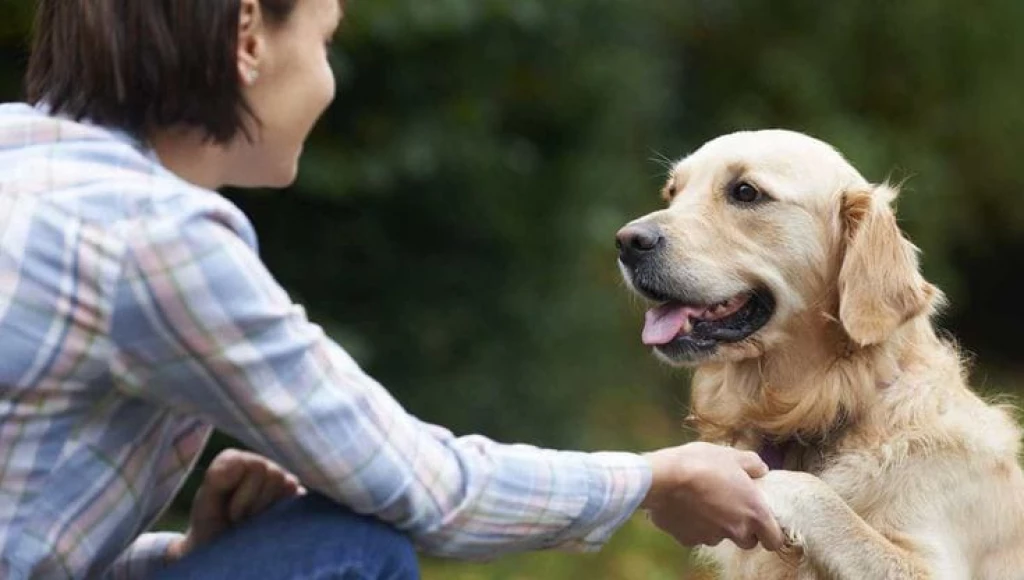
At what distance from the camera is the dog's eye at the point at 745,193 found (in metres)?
3.48

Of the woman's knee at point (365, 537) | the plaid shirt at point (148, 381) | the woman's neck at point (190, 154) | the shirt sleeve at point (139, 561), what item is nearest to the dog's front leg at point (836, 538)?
the plaid shirt at point (148, 381)

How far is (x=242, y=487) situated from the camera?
2533 mm

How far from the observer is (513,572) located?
5.68m

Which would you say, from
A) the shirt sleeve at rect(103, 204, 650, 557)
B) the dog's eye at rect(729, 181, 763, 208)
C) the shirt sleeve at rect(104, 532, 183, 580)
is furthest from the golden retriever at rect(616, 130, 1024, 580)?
the shirt sleeve at rect(104, 532, 183, 580)

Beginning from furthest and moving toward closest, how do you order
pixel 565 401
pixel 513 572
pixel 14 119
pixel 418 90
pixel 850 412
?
1. pixel 565 401
2. pixel 418 90
3. pixel 513 572
4. pixel 850 412
5. pixel 14 119

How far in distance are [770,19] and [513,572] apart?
17.9 feet

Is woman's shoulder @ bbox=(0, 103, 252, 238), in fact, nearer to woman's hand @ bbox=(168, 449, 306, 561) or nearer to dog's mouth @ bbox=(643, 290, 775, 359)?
woman's hand @ bbox=(168, 449, 306, 561)

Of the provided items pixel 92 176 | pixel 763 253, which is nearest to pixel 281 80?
pixel 92 176

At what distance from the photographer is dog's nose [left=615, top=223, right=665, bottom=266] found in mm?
3477

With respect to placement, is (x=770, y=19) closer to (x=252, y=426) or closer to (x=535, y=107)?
(x=535, y=107)

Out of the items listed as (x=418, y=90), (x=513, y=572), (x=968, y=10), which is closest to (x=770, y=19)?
(x=968, y=10)

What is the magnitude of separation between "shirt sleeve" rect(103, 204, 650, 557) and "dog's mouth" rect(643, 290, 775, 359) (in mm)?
927

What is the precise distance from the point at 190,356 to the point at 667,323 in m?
1.54

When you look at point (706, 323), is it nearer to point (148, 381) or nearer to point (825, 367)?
point (825, 367)
